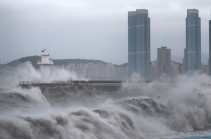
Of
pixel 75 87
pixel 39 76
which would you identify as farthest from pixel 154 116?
pixel 39 76

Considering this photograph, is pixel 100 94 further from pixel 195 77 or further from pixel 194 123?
pixel 194 123

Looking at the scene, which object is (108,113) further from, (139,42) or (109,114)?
(139,42)

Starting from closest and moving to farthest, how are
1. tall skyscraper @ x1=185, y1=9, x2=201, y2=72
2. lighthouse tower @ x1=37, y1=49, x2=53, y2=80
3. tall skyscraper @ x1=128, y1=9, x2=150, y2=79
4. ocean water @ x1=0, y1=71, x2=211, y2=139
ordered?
ocean water @ x1=0, y1=71, x2=211, y2=139, lighthouse tower @ x1=37, y1=49, x2=53, y2=80, tall skyscraper @ x1=128, y1=9, x2=150, y2=79, tall skyscraper @ x1=185, y1=9, x2=201, y2=72

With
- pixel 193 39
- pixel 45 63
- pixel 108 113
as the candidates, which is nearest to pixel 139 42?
pixel 193 39

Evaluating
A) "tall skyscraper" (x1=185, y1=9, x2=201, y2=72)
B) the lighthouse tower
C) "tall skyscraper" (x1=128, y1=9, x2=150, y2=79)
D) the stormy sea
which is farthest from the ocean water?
"tall skyscraper" (x1=185, y1=9, x2=201, y2=72)

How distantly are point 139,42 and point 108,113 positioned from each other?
155m

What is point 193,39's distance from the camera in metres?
192

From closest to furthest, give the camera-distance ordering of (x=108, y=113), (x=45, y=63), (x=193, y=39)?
1. (x=108, y=113)
2. (x=45, y=63)
3. (x=193, y=39)

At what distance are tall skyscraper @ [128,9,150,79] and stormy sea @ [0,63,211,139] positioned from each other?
4265 inches

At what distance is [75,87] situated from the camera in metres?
58.3

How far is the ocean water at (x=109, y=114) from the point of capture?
2034cm

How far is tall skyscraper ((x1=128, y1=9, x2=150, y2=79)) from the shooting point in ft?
573

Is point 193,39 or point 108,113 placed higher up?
point 193,39

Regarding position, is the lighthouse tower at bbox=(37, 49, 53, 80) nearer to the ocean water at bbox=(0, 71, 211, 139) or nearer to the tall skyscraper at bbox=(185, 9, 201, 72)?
the ocean water at bbox=(0, 71, 211, 139)
